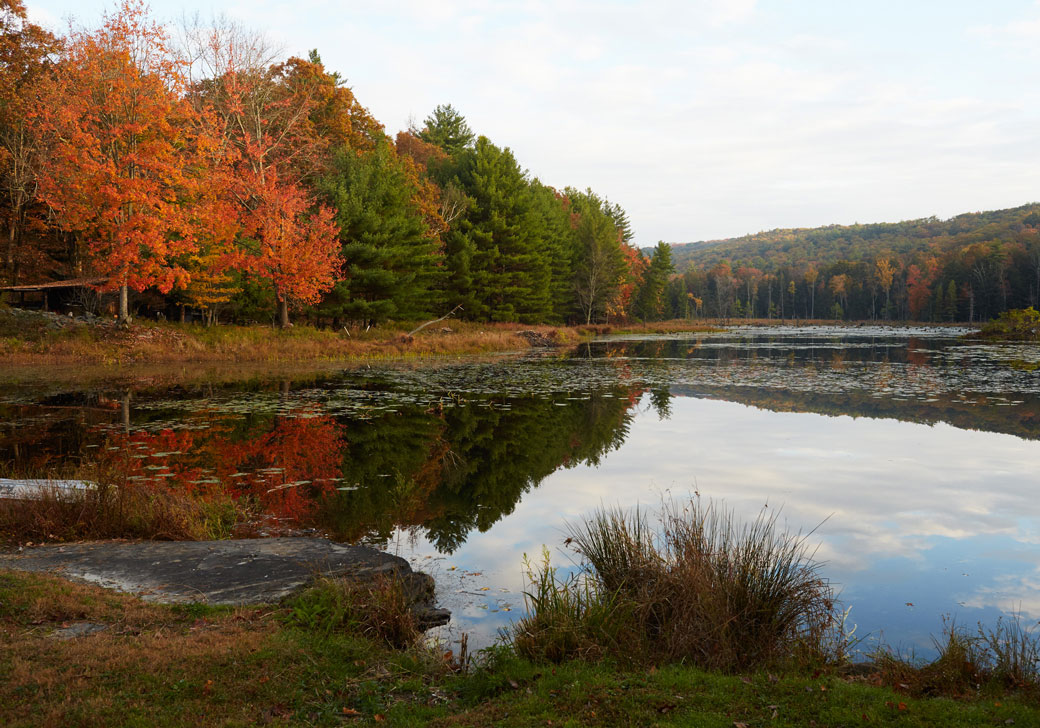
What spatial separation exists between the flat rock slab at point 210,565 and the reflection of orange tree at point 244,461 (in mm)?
1984

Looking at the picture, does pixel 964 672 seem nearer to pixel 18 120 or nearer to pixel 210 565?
pixel 210 565

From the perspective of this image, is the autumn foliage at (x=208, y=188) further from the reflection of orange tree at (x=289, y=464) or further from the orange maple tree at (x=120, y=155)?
the reflection of orange tree at (x=289, y=464)

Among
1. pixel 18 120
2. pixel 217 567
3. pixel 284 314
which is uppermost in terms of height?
pixel 18 120

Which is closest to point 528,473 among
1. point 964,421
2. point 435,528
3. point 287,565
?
point 435,528

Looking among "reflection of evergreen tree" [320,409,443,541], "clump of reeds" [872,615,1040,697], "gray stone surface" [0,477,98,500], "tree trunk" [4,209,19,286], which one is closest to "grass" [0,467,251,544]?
"gray stone surface" [0,477,98,500]

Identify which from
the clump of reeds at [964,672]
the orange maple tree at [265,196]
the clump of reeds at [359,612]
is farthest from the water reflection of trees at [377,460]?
the orange maple tree at [265,196]

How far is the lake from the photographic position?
7.77 metres

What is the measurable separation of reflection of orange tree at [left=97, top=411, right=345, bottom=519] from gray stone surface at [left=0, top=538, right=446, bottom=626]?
1995 millimetres

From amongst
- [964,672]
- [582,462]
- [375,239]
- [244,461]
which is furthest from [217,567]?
[375,239]

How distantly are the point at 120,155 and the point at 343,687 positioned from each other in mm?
31699

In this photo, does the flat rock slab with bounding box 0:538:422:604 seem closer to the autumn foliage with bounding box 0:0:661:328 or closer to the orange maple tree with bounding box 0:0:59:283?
the autumn foliage with bounding box 0:0:661:328

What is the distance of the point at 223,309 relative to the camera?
37156mm

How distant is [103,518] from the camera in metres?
8.51

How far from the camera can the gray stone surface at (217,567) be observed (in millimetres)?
6453
